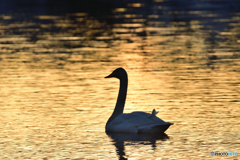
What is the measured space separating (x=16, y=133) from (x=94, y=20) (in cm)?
3570

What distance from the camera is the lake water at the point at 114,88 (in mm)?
12398

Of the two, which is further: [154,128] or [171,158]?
[154,128]

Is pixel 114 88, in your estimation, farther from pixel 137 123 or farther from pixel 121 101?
pixel 137 123

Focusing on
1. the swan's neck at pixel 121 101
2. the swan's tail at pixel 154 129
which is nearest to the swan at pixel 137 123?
the swan's tail at pixel 154 129

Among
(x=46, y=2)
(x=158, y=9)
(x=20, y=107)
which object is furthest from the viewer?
(x=46, y=2)

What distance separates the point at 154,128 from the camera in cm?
1324

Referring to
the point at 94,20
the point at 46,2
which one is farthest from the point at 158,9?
the point at 46,2

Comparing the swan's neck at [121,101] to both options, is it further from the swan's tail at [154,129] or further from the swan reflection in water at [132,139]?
the swan's tail at [154,129]

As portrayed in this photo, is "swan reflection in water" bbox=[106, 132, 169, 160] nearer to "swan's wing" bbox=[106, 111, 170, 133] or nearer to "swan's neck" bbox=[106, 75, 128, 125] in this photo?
"swan's wing" bbox=[106, 111, 170, 133]

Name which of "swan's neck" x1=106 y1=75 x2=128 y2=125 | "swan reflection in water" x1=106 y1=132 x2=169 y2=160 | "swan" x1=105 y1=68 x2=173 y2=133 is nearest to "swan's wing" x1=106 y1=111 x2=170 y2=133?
"swan" x1=105 y1=68 x2=173 y2=133

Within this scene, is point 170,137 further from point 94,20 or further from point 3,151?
point 94,20

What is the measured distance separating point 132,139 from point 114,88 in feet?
19.8

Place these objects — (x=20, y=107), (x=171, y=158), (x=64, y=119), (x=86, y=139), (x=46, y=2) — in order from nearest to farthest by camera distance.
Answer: (x=171, y=158) → (x=86, y=139) → (x=64, y=119) → (x=20, y=107) → (x=46, y=2)

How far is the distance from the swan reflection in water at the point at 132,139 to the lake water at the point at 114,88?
0.07ft
